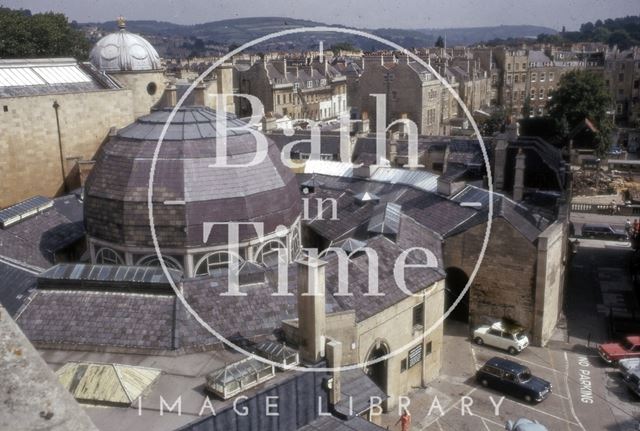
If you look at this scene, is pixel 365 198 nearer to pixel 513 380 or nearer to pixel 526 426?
pixel 513 380

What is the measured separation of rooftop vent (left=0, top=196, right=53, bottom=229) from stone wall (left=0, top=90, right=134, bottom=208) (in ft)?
16.7

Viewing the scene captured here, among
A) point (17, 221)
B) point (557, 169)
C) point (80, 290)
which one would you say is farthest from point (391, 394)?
point (557, 169)

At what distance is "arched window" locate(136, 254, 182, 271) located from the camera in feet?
81.2

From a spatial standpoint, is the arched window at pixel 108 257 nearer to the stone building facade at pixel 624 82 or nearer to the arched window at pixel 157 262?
the arched window at pixel 157 262

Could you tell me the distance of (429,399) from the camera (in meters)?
26.1

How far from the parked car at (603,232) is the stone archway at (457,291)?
73.5 ft

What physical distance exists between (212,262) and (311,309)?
7.58 meters

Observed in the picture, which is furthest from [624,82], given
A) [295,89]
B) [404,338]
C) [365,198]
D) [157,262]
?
[157,262]

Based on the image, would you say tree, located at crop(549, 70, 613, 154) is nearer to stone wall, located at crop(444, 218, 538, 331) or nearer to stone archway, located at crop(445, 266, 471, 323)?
stone archway, located at crop(445, 266, 471, 323)

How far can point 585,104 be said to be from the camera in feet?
244

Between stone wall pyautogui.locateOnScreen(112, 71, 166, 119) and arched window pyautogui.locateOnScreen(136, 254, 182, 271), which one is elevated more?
stone wall pyautogui.locateOnScreen(112, 71, 166, 119)

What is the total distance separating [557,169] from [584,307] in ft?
37.9

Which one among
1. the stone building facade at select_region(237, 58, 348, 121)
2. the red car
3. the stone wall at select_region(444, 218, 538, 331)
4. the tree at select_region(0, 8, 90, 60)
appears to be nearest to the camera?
the red car

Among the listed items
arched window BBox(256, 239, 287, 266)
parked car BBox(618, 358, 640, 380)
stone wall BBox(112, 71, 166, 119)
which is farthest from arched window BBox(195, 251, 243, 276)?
stone wall BBox(112, 71, 166, 119)
